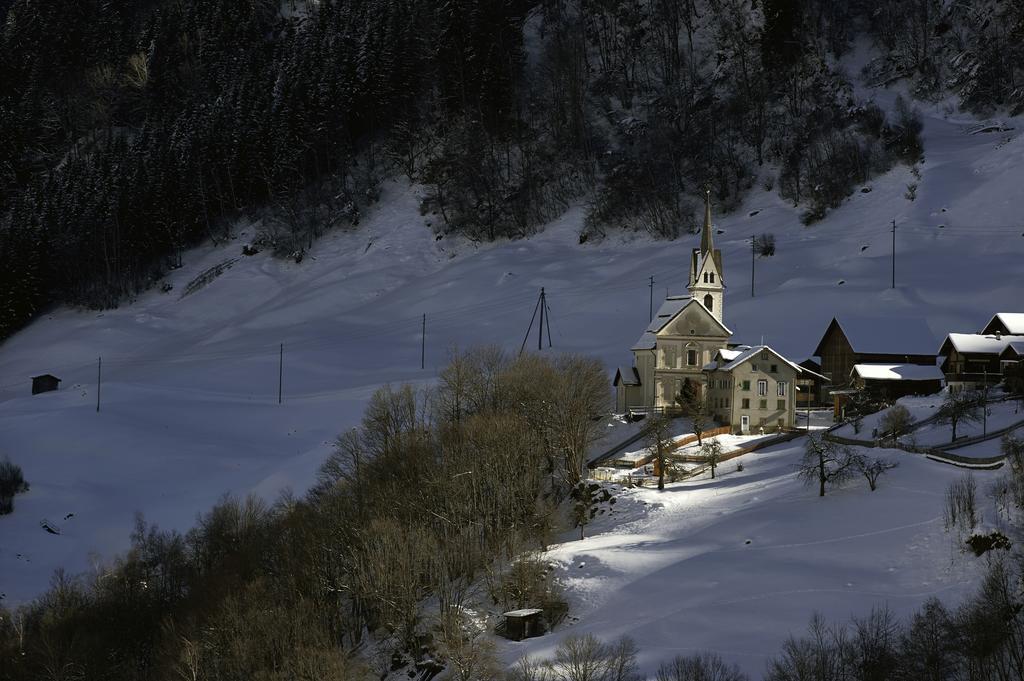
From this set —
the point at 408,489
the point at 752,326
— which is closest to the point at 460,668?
the point at 408,489

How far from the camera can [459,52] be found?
142 meters

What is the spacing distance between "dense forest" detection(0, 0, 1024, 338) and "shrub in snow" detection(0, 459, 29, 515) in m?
55.2

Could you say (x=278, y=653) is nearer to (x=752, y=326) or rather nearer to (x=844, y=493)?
(x=844, y=493)

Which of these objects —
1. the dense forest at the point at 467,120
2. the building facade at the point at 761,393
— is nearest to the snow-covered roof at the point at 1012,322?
the building facade at the point at 761,393

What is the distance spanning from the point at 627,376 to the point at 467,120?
2851 inches

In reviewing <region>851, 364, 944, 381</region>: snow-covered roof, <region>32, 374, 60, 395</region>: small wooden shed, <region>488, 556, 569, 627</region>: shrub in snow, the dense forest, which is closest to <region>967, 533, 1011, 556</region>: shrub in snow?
<region>488, 556, 569, 627</region>: shrub in snow

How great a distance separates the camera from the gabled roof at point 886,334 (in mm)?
72688

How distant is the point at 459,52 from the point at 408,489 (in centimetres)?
9946

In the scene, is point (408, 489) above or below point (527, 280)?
below

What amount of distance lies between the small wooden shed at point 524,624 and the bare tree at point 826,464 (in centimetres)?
1382

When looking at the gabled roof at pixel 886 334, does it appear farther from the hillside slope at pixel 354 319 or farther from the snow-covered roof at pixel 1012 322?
the snow-covered roof at pixel 1012 322

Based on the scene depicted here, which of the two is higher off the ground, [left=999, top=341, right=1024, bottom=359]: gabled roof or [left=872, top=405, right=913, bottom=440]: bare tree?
→ [left=999, top=341, right=1024, bottom=359]: gabled roof

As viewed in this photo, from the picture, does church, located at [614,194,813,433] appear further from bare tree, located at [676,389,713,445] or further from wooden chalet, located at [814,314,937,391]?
wooden chalet, located at [814,314,937,391]

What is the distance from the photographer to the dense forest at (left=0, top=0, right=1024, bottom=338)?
386 feet
